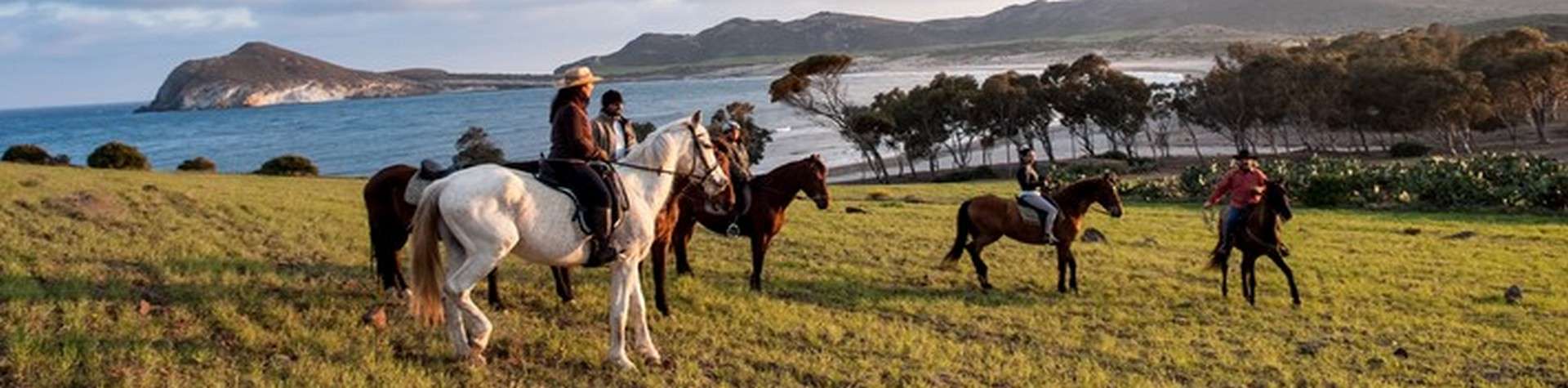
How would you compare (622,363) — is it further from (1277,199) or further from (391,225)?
(1277,199)

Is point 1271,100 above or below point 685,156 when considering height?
below

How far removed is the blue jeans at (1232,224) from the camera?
13727 millimetres

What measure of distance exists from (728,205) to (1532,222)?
82.8ft

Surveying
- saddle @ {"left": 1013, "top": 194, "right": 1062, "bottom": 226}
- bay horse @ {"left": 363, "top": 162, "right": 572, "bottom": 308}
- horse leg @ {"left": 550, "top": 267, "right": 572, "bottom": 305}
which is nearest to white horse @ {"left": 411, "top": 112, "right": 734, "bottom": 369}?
horse leg @ {"left": 550, "top": 267, "right": 572, "bottom": 305}

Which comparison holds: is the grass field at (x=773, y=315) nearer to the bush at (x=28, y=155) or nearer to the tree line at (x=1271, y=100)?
the bush at (x=28, y=155)

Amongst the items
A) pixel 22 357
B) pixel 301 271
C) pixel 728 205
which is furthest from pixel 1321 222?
pixel 22 357

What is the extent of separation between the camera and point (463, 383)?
725cm

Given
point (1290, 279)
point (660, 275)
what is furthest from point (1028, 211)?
point (660, 275)

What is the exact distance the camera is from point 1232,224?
1389 centimetres

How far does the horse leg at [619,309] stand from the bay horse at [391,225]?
2.14 meters

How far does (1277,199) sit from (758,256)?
22.3 feet

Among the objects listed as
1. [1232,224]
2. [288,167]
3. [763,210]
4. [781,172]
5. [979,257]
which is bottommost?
[288,167]

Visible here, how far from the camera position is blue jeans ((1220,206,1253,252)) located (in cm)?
1373

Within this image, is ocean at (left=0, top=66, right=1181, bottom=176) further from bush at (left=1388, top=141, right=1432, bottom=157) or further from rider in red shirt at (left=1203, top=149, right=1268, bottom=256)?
rider in red shirt at (left=1203, top=149, right=1268, bottom=256)
